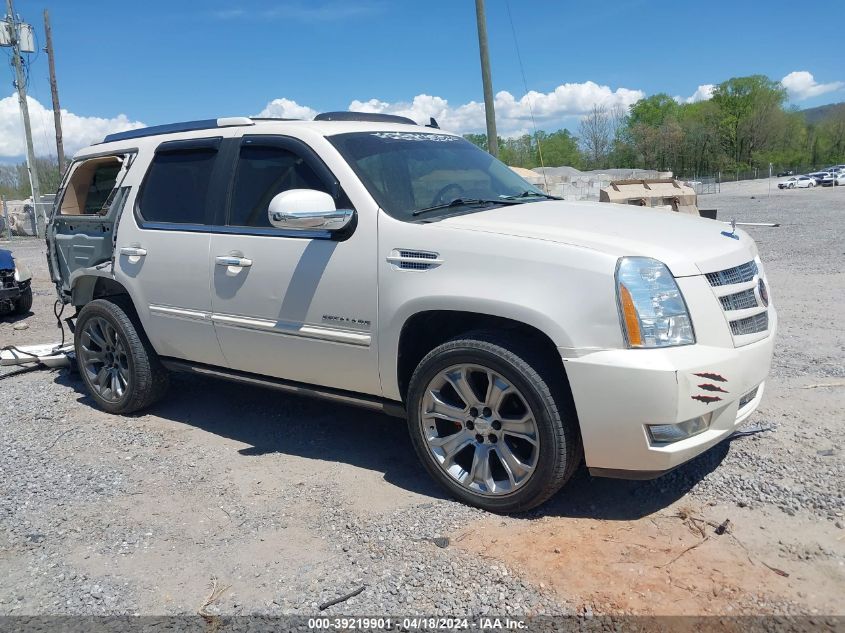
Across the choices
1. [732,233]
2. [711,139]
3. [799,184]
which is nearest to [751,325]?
[732,233]

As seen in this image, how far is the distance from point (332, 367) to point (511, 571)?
159 cm

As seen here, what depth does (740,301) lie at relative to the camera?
3.47 metres

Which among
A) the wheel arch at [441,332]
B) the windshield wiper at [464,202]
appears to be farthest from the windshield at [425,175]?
the wheel arch at [441,332]

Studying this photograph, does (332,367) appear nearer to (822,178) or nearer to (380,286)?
(380,286)

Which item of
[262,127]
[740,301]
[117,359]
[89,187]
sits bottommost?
[117,359]

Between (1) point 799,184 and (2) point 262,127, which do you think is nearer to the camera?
(2) point 262,127

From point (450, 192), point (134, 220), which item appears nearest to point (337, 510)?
point (450, 192)

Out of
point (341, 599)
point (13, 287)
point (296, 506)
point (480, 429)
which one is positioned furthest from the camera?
point (13, 287)

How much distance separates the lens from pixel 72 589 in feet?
10.4

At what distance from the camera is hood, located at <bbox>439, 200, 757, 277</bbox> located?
3.28m

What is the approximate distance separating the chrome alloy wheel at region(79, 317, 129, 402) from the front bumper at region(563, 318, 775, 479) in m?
3.58

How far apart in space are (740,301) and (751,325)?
0.13 meters

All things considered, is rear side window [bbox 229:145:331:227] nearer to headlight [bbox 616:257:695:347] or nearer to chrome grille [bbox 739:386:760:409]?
headlight [bbox 616:257:695:347]

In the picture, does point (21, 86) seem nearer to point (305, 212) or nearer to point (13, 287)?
point (13, 287)
